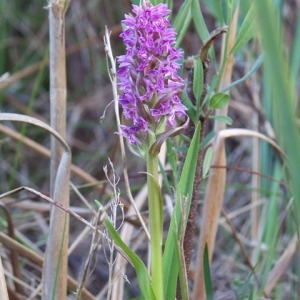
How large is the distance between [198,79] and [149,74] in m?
0.15

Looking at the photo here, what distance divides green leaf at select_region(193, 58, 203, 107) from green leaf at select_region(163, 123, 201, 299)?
0.38 ft

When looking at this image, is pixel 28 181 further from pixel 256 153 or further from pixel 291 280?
pixel 291 280

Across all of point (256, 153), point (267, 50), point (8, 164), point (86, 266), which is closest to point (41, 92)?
point (8, 164)

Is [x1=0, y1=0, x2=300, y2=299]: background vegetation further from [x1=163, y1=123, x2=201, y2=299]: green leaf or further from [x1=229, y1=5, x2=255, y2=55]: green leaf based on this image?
[x1=163, y1=123, x2=201, y2=299]: green leaf

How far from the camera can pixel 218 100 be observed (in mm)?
799

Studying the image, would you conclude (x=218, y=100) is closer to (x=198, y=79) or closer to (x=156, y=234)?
(x=198, y=79)

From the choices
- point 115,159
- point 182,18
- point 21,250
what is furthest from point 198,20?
point 115,159

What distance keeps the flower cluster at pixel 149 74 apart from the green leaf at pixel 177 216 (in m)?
0.05

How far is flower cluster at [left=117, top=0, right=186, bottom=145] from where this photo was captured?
66cm

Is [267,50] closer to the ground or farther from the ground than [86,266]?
farther from the ground

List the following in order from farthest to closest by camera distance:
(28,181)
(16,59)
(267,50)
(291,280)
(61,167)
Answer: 1. (16,59)
2. (28,181)
3. (291,280)
4. (61,167)
5. (267,50)

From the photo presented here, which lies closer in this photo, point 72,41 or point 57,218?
point 57,218

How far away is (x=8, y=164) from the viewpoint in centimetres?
198

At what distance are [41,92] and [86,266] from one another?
1.57 meters
